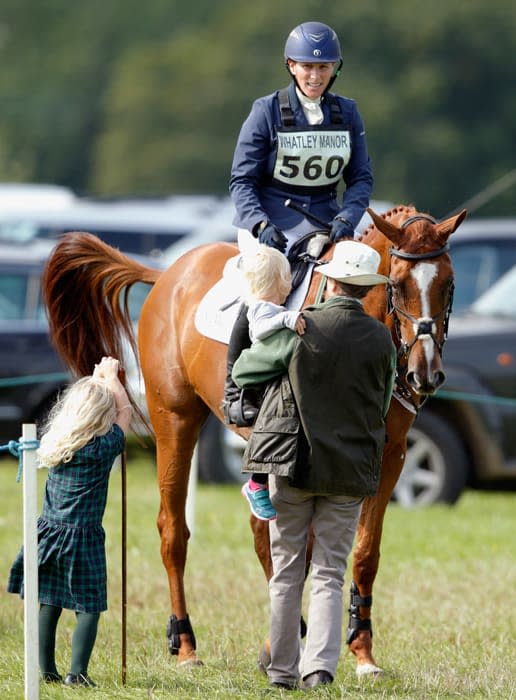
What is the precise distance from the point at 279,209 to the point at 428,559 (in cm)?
387

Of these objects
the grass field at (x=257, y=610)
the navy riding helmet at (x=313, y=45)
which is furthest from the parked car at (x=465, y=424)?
the navy riding helmet at (x=313, y=45)

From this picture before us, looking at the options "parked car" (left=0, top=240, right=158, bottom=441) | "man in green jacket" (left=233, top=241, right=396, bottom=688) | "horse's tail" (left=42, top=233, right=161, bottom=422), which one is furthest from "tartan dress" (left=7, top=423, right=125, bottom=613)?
"parked car" (left=0, top=240, right=158, bottom=441)

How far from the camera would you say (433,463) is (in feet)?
41.8

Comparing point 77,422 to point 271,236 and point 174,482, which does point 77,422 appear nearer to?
point 271,236

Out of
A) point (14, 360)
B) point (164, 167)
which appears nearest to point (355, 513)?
point (14, 360)

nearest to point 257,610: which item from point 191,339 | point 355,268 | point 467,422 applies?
point 191,339

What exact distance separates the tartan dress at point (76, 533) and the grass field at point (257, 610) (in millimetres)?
387

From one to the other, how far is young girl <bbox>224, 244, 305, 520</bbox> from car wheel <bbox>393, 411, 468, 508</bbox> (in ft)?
20.4

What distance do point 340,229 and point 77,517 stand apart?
5.95 ft

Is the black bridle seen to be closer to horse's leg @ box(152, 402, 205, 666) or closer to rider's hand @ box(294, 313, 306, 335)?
rider's hand @ box(294, 313, 306, 335)

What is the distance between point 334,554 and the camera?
243 inches

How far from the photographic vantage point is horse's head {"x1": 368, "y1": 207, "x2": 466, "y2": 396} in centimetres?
643

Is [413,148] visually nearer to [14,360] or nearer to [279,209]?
[14,360]

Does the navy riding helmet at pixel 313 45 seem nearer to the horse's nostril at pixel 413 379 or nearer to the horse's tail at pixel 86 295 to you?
the horse's nostril at pixel 413 379
